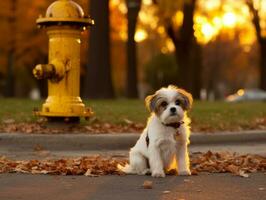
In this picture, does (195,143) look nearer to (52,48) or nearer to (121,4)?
(52,48)

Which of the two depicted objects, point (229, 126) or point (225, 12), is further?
point (225, 12)

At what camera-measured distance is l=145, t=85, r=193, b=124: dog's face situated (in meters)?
6.88

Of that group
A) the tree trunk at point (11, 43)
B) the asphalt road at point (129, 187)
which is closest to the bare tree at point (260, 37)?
A: the tree trunk at point (11, 43)

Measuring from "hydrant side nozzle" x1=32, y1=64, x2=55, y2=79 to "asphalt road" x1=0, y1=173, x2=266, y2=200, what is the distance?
10.6 ft

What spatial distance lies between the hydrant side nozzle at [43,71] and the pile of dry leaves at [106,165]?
6.65ft

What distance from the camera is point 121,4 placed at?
40.0 meters

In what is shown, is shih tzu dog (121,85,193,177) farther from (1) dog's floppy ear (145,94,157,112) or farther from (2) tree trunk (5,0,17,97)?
(2) tree trunk (5,0,17,97)

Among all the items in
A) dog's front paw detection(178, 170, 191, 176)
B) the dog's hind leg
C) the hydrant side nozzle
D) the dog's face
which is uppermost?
the hydrant side nozzle

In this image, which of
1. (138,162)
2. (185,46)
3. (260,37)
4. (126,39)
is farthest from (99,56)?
(260,37)

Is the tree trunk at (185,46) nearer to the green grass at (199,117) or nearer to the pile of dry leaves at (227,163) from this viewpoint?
the green grass at (199,117)

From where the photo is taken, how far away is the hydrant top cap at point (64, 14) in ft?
35.2

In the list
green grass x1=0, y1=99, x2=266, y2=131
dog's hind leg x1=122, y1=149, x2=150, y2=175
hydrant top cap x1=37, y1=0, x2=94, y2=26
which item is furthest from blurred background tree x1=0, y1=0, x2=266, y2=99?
dog's hind leg x1=122, y1=149, x2=150, y2=175

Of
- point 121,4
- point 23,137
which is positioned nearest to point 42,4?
point 121,4

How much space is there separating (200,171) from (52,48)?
4220 mm
